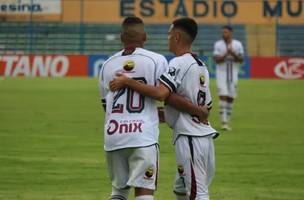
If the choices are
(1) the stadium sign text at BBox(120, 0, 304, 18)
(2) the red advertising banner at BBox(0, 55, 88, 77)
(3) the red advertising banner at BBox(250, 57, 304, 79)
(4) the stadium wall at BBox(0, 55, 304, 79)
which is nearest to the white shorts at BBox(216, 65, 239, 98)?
(4) the stadium wall at BBox(0, 55, 304, 79)

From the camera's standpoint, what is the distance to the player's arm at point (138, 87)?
795cm

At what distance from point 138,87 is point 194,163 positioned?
106 centimetres

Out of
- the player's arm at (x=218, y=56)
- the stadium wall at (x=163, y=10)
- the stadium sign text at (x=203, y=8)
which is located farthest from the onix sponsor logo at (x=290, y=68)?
the player's arm at (x=218, y=56)

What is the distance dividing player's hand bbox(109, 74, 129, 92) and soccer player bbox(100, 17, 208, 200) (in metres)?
0.05

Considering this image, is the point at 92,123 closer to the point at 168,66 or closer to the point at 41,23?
the point at 168,66

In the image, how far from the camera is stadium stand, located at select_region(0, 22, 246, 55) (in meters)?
48.9

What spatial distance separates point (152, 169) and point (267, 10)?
4458cm

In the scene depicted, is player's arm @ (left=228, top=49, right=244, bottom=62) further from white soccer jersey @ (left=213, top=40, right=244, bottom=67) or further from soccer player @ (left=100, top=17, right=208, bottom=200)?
soccer player @ (left=100, top=17, right=208, bottom=200)

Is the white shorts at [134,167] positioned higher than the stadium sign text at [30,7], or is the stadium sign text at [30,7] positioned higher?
the stadium sign text at [30,7]

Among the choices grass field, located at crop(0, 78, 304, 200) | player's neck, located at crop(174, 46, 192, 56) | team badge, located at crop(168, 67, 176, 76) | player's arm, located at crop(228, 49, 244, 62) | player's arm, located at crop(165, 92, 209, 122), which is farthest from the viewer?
player's arm, located at crop(228, 49, 244, 62)

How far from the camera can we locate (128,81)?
796 cm

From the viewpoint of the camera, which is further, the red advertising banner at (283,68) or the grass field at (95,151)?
the red advertising banner at (283,68)

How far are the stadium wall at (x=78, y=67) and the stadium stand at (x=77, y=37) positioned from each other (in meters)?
4.18

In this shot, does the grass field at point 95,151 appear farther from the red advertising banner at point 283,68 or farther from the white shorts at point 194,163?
the red advertising banner at point 283,68
